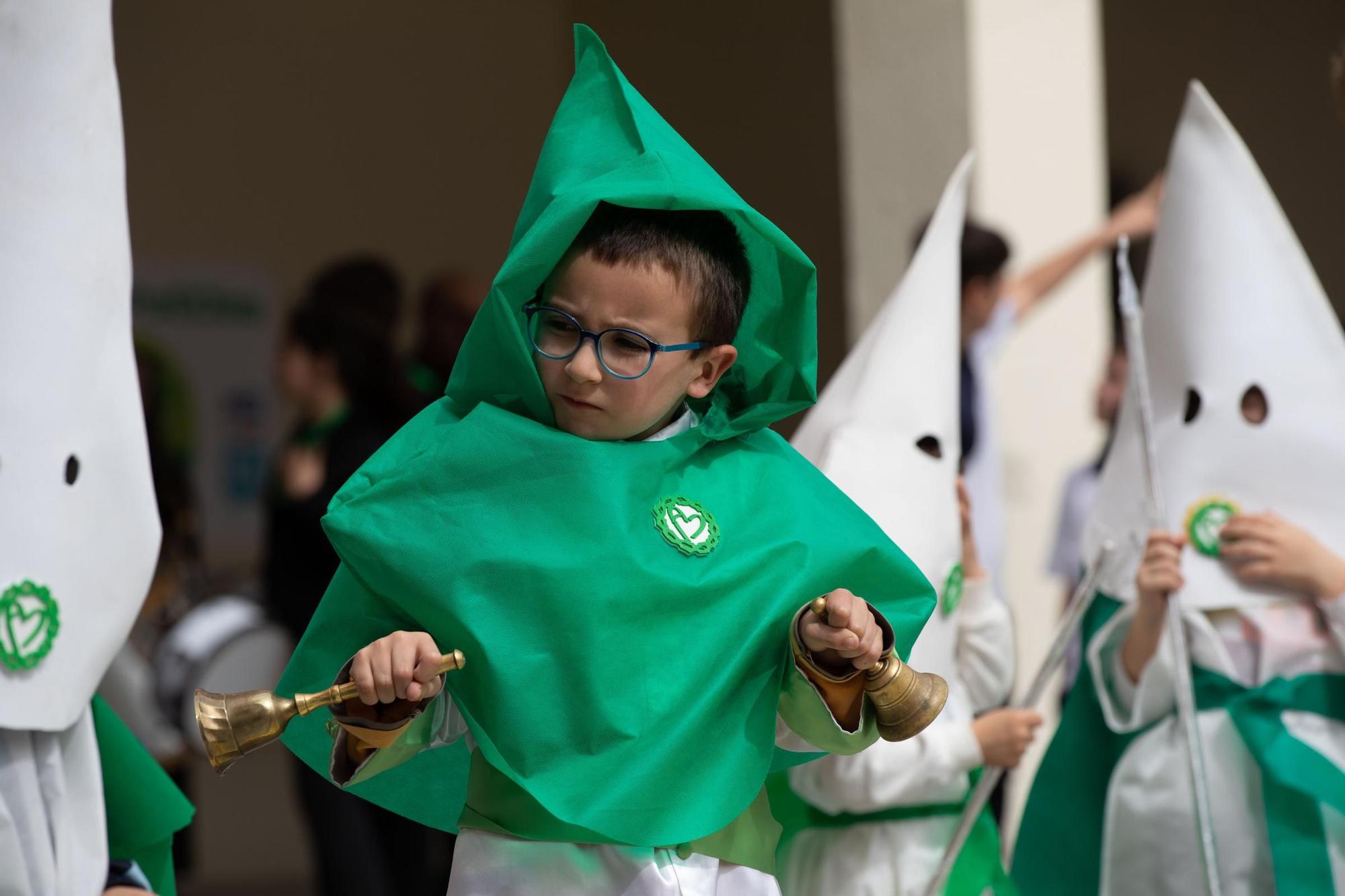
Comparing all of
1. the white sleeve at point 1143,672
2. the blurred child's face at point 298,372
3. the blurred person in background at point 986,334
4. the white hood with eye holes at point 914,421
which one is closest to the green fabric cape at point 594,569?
the white hood with eye holes at point 914,421

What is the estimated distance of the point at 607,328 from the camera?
1.97 meters

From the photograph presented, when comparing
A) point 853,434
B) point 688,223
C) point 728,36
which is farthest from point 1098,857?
point 728,36

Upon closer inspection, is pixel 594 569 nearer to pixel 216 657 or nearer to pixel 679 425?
pixel 679 425

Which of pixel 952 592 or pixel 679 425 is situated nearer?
pixel 679 425

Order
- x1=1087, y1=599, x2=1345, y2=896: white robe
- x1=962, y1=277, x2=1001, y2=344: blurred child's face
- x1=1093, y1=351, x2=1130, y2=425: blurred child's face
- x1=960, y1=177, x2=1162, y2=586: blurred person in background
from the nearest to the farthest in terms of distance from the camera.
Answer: x1=1087, y1=599, x2=1345, y2=896: white robe < x1=960, y1=177, x2=1162, y2=586: blurred person in background < x1=962, y1=277, x2=1001, y2=344: blurred child's face < x1=1093, y1=351, x2=1130, y2=425: blurred child's face

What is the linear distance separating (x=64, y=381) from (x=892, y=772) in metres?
1.32

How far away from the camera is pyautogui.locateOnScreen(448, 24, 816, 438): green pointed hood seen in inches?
77.7

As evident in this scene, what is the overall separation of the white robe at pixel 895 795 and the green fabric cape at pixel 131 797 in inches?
37.1

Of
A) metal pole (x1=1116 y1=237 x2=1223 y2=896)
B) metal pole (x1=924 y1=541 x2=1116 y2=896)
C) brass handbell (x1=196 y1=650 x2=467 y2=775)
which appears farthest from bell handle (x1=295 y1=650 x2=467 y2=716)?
metal pole (x1=1116 y1=237 x2=1223 y2=896)

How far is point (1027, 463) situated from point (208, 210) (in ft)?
11.0

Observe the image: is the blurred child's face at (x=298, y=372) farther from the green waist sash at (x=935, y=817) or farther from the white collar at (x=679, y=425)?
the white collar at (x=679, y=425)

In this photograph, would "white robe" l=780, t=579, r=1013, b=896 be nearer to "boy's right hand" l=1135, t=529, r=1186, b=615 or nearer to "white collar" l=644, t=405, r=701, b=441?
"boy's right hand" l=1135, t=529, r=1186, b=615

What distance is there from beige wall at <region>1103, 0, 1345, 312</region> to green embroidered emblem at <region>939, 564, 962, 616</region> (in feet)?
15.6

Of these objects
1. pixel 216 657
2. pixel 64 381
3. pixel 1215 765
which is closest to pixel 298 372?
pixel 216 657
